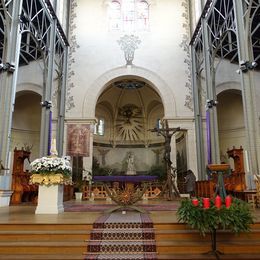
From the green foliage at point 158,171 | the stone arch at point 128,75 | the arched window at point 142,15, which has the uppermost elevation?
the arched window at point 142,15

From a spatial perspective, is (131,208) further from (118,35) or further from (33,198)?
(118,35)

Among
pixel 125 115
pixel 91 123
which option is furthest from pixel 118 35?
pixel 125 115

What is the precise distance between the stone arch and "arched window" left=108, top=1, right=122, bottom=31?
9.03 ft

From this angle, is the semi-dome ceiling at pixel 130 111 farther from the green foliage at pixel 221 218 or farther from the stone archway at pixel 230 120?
the green foliage at pixel 221 218

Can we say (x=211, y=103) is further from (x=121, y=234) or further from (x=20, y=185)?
(x=121, y=234)

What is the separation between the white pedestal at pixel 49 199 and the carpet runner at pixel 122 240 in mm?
1983

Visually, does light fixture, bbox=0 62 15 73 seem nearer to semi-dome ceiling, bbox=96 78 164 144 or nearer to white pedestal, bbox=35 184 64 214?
white pedestal, bbox=35 184 64 214

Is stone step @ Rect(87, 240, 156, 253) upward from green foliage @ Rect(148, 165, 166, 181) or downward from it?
downward

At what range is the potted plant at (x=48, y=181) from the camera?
234 inches

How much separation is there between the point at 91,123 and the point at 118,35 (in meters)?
5.35

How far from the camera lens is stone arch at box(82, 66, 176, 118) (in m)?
14.6

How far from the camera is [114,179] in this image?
582 inches

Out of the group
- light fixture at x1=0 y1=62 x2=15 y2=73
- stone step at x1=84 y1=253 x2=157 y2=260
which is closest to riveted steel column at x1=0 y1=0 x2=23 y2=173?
light fixture at x1=0 y1=62 x2=15 y2=73

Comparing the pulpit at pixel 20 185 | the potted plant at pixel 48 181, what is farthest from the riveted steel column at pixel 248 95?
the pulpit at pixel 20 185
